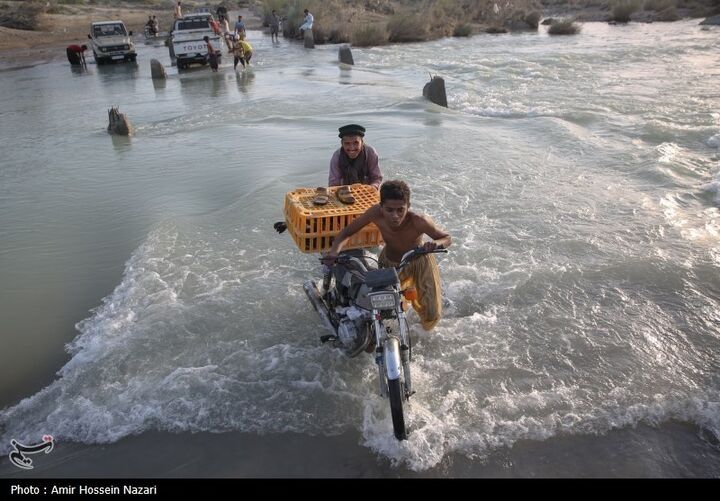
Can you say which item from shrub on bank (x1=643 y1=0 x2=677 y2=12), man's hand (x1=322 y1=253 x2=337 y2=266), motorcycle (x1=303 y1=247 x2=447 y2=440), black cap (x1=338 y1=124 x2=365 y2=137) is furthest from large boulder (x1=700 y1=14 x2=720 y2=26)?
man's hand (x1=322 y1=253 x2=337 y2=266)

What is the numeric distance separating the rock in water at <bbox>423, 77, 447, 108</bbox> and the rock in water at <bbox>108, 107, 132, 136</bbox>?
7615mm

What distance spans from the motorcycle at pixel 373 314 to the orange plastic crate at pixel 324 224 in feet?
0.46

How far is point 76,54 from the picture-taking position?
80.6 ft

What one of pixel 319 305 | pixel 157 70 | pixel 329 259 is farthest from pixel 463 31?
pixel 329 259

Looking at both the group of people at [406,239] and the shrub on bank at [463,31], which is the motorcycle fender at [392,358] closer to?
the group of people at [406,239]

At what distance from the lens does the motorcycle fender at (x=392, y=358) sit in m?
3.46

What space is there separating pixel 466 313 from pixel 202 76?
61.3 ft

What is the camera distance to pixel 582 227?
7074 mm

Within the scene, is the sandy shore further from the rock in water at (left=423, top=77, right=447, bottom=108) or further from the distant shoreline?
the rock in water at (left=423, top=77, right=447, bottom=108)

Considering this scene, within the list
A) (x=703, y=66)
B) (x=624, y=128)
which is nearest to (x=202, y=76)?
(x=624, y=128)

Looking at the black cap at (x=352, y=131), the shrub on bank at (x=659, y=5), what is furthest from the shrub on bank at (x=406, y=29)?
the black cap at (x=352, y=131)

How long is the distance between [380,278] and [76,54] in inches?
1029

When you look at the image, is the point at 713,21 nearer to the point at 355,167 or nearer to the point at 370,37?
the point at 370,37
